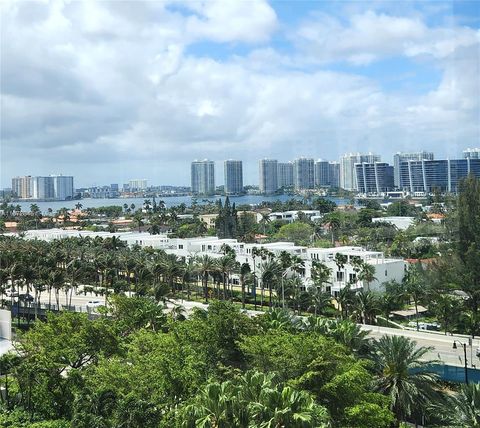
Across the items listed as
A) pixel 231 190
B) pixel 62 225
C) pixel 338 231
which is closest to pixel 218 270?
pixel 338 231

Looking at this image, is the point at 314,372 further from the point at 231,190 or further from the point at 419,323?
the point at 231,190

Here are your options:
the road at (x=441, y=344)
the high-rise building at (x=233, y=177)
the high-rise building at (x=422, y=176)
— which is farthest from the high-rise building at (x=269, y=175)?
the road at (x=441, y=344)

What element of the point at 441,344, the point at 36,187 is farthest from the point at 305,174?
the point at 441,344

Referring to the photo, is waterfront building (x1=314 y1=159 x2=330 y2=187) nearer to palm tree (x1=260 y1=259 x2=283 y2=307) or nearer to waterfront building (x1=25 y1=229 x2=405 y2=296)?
waterfront building (x1=25 y1=229 x2=405 y2=296)

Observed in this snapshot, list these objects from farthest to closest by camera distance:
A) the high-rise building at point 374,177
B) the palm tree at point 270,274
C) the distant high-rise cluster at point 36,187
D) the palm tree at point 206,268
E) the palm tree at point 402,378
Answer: the distant high-rise cluster at point 36,187 < the high-rise building at point 374,177 < the palm tree at point 206,268 < the palm tree at point 270,274 < the palm tree at point 402,378

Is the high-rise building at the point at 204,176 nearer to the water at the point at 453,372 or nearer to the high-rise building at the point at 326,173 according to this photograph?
the high-rise building at the point at 326,173
